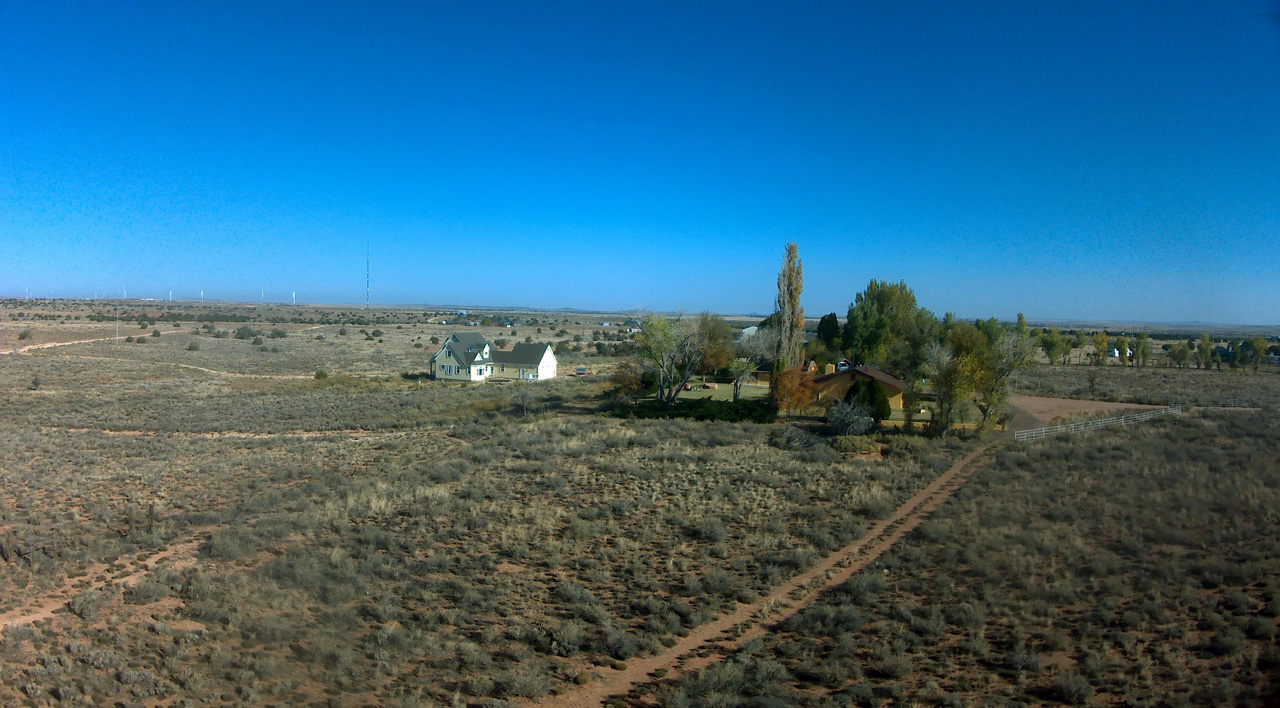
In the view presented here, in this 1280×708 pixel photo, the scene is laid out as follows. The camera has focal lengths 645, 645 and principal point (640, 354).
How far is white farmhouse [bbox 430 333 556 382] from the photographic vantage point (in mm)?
49891

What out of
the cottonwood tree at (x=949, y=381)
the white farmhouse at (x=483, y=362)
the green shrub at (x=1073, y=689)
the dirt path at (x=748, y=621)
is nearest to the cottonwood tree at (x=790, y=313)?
the cottonwood tree at (x=949, y=381)

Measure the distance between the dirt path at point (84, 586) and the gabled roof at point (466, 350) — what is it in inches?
1424

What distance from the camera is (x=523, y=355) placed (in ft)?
168

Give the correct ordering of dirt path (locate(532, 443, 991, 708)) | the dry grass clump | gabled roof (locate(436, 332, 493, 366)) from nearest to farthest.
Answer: the dry grass clump → dirt path (locate(532, 443, 991, 708)) → gabled roof (locate(436, 332, 493, 366))

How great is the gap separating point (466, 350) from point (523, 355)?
440cm

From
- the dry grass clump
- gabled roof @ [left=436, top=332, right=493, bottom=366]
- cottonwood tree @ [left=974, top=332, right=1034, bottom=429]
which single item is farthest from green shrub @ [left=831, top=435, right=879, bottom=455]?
gabled roof @ [left=436, top=332, right=493, bottom=366]

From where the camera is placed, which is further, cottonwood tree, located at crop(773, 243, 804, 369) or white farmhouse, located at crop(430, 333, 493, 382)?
white farmhouse, located at crop(430, 333, 493, 382)

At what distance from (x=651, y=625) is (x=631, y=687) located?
1.76m

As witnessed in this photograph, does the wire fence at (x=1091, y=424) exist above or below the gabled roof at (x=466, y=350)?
below

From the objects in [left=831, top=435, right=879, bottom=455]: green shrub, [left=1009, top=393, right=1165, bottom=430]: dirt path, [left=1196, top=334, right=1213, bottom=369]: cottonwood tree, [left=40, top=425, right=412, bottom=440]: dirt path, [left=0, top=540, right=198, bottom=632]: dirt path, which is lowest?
[left=40, top=425, right=412, bottom=440]: dirt path

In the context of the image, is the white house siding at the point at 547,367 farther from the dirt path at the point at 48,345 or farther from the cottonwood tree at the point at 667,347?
the dirt path at the point at 48,345

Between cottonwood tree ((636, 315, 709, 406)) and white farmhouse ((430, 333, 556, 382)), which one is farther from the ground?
cottonwood tree ((636, 315, 709, 406))

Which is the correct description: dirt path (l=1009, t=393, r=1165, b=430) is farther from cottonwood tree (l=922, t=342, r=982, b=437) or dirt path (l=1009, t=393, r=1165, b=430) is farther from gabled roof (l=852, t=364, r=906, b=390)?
gabled roof (l=852, t=364, r=906, b=390)

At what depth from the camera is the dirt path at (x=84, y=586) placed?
10.1 metres
